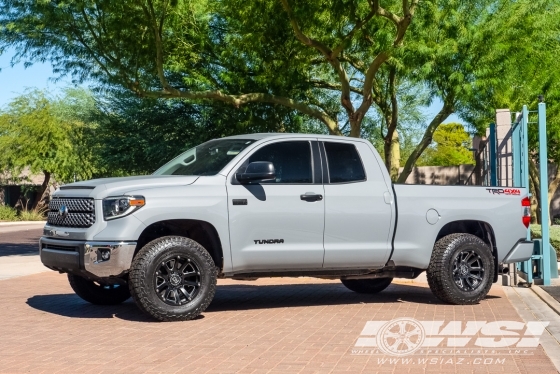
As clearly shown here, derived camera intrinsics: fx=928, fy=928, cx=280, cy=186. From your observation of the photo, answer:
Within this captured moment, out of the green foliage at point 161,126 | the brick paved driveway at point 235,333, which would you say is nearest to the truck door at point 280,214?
Answer: the brick paved driveway at point 235,333

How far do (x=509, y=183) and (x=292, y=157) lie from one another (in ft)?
17.1

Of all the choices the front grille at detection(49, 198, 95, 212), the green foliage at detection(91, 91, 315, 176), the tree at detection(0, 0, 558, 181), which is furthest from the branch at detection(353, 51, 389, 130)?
the front grille at detection(49, 198, 95, 212)

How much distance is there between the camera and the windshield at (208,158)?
10.8 meters

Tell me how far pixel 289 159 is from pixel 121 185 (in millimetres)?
2115

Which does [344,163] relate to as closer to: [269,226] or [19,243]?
[269,226]

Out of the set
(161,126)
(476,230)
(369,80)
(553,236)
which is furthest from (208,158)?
(161,126)

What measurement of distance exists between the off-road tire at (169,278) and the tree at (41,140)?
40.4m

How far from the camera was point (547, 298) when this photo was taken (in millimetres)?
12023

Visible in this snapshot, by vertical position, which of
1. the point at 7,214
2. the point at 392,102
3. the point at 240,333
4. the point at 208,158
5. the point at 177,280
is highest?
the point at 392,102

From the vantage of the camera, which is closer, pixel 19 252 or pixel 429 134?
pixel 19 252

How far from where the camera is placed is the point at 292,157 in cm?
1106

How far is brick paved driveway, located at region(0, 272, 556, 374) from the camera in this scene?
7602 mm

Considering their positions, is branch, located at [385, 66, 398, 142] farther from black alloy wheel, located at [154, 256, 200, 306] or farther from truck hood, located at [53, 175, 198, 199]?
black alloy wheel, located at [154, 256, 200, 306]

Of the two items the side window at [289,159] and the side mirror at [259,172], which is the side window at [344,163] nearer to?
the side window at [289,159]
